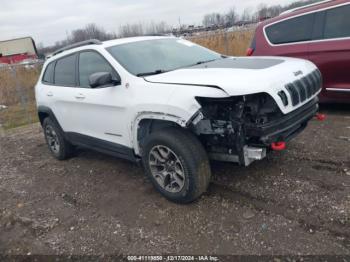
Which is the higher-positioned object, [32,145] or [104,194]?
[104,194]

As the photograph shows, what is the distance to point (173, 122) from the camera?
137 inches

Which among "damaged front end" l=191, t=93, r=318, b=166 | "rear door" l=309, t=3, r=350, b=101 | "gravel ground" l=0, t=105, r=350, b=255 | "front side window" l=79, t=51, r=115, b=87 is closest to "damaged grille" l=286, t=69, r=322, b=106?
"damaged front end" l=191, t=93, r=318, b=166

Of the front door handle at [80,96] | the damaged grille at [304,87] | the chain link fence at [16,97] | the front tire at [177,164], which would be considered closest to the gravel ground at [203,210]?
the front tire at [177,164]

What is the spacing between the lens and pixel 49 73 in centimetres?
557

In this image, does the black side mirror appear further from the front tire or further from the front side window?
the front tire

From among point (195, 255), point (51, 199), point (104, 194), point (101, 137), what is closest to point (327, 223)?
point (195, 255)

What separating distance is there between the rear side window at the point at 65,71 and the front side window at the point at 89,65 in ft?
0.75

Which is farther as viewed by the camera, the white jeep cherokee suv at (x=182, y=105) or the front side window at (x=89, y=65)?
the front side window at (x=89, y=65)

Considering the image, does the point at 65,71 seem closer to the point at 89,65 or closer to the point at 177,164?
the point at 89,65

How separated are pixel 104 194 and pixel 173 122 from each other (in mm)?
1475

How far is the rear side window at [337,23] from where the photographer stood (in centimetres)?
531

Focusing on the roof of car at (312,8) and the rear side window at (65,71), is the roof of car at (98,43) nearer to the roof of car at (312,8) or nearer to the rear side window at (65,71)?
the rear side window at (65,71)

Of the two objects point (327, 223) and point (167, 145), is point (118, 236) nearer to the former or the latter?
point (167, 145)

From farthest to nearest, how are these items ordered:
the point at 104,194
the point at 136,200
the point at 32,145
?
1. the point at 32,145
2. the point at 104,194
3. the point at 136,200
